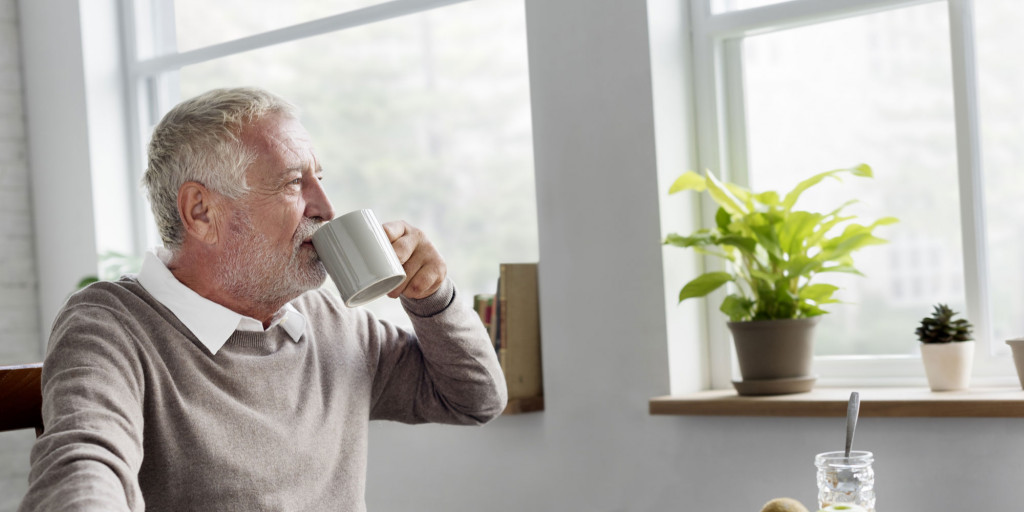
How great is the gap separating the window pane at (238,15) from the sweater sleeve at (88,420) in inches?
69.1

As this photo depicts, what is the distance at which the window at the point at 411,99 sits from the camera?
2.55 meters

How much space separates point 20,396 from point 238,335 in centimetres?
29

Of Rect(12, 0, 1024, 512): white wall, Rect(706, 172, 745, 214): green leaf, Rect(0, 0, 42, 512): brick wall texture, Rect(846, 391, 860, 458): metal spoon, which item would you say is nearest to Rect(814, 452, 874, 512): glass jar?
Rect(846, 391, 860, 458): metal spoon

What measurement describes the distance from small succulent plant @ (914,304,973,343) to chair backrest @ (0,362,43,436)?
4.98 feet

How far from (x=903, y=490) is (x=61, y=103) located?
2878 millimetres

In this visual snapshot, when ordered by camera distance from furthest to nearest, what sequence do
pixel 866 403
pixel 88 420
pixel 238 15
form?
pixel 238 15 < pixel 866 403 < pixel 88 420

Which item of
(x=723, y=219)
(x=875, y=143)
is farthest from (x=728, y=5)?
(x=723, y=219)

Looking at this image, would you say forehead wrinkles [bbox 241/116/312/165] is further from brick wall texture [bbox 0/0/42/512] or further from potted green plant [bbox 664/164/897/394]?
brick wall texture [bbox 0/0/42/512]

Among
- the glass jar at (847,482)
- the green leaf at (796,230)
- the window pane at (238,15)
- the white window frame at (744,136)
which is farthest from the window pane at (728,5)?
the glass jar at (847,482)

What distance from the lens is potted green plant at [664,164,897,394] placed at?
1.89 metres

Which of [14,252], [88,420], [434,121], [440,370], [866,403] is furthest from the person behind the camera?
[14,252]

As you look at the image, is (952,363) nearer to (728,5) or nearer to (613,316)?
(613,316)

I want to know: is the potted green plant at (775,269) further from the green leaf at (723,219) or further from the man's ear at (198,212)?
the man's ear at (198,212)

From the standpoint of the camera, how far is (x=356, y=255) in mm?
1254
